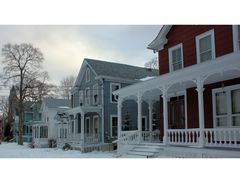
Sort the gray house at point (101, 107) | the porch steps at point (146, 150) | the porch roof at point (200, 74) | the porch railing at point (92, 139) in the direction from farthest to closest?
the gray house at point (101, 107), the porch railing at point (92, 139), the porch steps at point (146, 150), the porch roof at point (200, 74)

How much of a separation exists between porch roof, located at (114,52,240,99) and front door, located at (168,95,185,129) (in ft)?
1.86

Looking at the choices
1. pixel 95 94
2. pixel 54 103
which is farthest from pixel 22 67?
pixel 95 94

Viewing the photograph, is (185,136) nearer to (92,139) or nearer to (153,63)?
(92,139)

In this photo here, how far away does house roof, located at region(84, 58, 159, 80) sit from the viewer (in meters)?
23.0

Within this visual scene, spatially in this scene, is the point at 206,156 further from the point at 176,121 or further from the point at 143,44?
the point at 143,44

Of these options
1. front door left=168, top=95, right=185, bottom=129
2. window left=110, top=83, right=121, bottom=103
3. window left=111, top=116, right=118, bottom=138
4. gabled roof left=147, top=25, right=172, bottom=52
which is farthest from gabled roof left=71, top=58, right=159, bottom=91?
front door left=168, top=95, right=185, bottom=129

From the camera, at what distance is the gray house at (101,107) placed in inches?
861

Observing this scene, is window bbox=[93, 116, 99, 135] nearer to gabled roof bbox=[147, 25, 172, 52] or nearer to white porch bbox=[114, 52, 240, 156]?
white porch bbox=[114, 52, 240, 156]

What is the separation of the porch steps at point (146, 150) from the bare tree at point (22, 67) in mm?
21353

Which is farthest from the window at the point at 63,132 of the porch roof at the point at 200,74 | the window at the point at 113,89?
the porch roof at the point at 200,74

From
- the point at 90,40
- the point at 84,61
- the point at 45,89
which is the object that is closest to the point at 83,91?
the point at 84,61

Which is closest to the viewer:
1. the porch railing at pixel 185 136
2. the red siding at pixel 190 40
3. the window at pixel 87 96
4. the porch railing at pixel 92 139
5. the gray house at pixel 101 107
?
the porch railing at pixel 185 136

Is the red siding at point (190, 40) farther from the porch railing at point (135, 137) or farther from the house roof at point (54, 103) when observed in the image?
the house roof at point (54, 103)

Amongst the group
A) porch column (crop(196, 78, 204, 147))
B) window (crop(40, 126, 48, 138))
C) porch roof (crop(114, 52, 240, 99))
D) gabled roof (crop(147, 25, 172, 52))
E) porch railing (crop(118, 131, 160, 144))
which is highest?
gabled roof (crop(147, 25, 172, 52))
